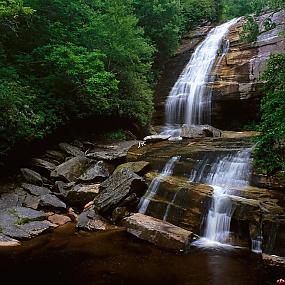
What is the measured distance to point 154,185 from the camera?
11070 millimetres

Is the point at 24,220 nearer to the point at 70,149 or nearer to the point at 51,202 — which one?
the point at 51,202

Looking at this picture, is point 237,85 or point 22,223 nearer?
point 22,223

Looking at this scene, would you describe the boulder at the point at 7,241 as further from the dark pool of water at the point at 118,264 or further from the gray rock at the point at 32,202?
the gray rock at the point at 32,202

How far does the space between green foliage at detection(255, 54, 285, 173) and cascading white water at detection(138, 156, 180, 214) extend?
283 cm

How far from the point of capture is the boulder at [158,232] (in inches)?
332

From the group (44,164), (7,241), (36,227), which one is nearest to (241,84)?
(44,164)

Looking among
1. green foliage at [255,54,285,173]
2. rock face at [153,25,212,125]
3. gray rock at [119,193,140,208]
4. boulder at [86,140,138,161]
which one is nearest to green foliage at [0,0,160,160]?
boulder at [86,140,138,161]

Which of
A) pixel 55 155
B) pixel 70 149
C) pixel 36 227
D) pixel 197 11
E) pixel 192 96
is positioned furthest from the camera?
pixel 197 11

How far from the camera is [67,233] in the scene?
9.55 m

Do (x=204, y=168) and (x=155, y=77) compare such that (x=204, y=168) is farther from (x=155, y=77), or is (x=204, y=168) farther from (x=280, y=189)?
(x=155, y=77)

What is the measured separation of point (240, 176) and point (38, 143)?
7.52 m

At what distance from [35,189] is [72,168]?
1496 mm

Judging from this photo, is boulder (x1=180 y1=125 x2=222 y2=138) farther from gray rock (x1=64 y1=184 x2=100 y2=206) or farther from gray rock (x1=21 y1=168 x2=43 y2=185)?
gray rock (x1=21 y1=168 x2=43 y2=185)

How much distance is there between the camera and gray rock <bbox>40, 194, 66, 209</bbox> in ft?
36.3
